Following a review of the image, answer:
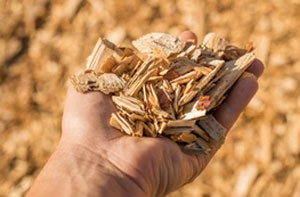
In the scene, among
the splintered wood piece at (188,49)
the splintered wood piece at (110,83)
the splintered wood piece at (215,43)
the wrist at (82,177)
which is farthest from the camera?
the splintered wood piece at (215,43)

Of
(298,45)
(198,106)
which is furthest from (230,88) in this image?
(298,45)

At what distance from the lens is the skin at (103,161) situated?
1.57m

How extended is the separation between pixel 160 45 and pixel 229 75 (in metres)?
0.29

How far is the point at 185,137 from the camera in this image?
5.82 feet

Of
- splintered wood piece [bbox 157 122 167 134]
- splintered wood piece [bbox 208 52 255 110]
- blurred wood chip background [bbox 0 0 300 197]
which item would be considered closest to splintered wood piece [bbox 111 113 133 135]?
splintered wood piece [bbox 157 122 167 134]

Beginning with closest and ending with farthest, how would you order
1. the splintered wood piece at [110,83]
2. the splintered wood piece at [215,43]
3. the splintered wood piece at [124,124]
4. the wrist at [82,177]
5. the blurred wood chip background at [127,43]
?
the wrist at [82,177] → the splintered wood piece at [124,124] → the splintered wood piece at [110,83] → the splintered wood piece at [215,43] → the blurred wood chip background at [127,43]

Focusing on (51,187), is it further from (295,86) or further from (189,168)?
(295,86)

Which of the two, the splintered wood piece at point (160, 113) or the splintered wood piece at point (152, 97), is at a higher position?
the splintered wood piece at point (152, 97)

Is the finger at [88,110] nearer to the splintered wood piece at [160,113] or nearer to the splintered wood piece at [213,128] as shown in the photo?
the splintered wood piece at [160,113]

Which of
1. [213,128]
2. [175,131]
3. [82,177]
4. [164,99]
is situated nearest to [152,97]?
[164,99]

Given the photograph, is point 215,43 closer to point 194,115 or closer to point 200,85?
point 200,85

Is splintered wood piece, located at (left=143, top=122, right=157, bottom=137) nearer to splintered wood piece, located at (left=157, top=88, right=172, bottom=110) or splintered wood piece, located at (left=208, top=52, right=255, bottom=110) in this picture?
splintered wood piece, located at (left=157, top=88, right=172, bottom=110)

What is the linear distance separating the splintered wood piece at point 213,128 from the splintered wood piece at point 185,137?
0.06 metres

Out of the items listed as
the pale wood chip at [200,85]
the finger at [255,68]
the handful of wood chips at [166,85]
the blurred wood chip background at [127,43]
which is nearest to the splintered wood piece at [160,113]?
the handful of wood chips at [166,85]
